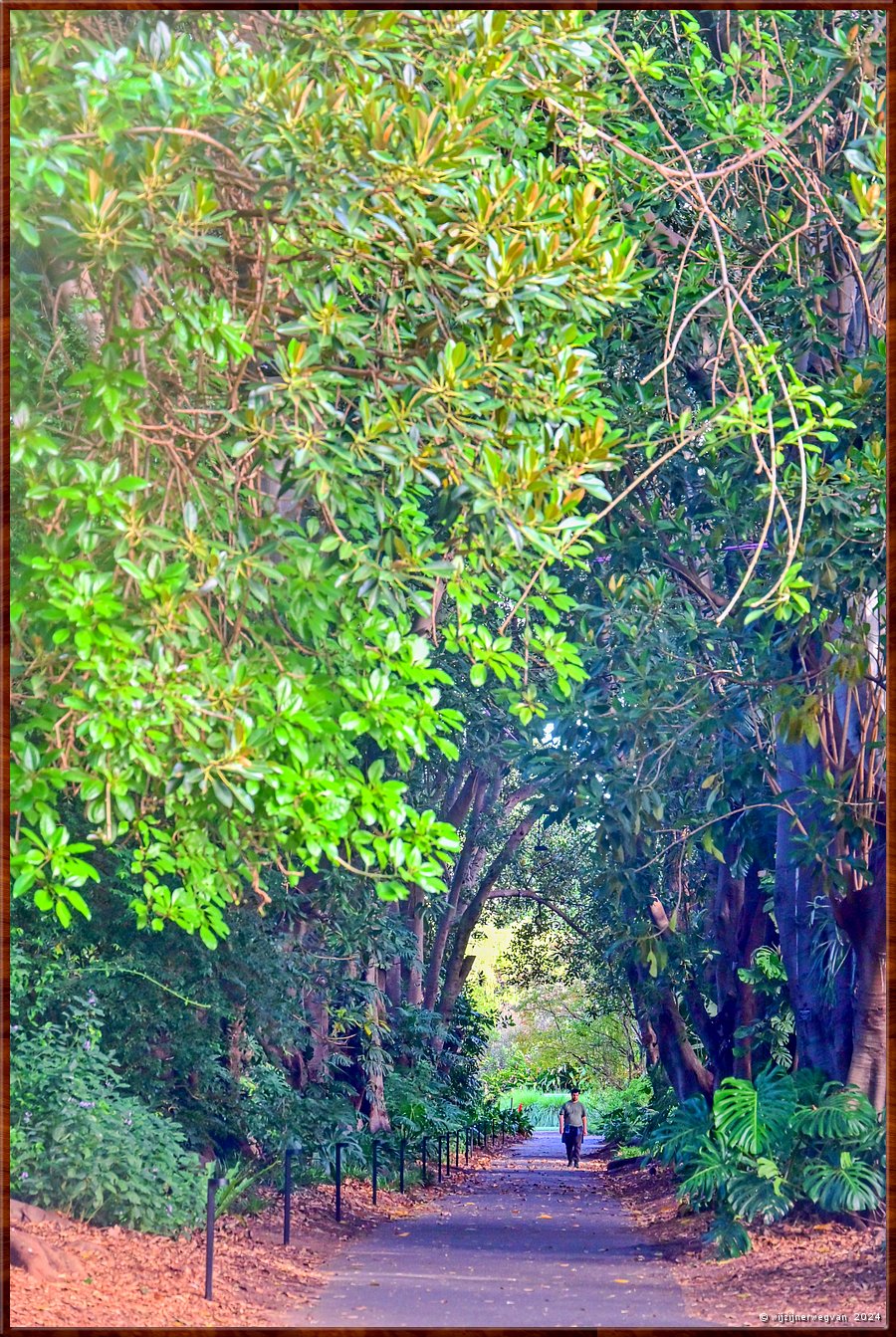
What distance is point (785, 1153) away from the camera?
12711 millimetres

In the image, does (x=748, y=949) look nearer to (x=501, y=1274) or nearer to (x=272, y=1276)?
(x=501, y=1274)

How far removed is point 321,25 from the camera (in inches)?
261

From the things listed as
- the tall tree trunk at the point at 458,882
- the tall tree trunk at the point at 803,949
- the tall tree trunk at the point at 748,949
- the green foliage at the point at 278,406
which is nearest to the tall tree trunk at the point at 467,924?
the tall tree trunk at the point at 458,882

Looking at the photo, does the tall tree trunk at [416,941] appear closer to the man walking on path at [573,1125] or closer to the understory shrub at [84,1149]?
the man walking on path at [573,1125]

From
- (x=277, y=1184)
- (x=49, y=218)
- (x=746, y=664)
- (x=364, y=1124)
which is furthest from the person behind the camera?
(x=364, y=1124)

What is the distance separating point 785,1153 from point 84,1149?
19.7ft

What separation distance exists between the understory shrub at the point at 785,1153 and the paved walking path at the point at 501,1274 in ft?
2.95

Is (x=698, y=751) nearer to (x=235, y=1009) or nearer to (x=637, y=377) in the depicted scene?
(x=637, y=377)

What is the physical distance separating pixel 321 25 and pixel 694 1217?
45.2ft

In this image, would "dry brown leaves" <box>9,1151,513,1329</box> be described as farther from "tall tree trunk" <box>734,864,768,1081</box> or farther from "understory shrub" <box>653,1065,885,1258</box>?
"tall tree trunk" <box>734,864,768,1081</box>

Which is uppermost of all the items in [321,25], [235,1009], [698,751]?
[321,25]

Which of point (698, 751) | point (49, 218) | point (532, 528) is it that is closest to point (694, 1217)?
point (698, 751)

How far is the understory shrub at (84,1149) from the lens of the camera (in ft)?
36.0

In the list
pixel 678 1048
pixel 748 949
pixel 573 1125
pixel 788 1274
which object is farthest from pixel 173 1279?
pixel 573 1125
